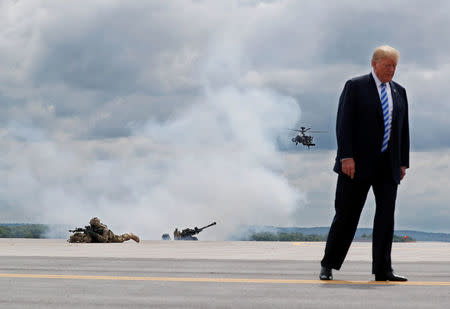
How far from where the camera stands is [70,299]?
18.0 feet

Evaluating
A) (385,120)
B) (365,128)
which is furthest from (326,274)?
Result: (385,120)

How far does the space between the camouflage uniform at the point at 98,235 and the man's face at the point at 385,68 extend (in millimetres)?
12786

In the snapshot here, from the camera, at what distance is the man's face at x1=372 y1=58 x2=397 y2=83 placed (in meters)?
6.74

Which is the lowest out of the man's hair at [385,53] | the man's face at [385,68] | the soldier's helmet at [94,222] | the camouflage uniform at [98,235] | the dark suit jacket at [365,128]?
the camouflage uniform at [98,235]

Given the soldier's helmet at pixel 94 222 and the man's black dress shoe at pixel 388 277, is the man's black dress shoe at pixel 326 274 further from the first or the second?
the soldier's helmet at pixel 94 222

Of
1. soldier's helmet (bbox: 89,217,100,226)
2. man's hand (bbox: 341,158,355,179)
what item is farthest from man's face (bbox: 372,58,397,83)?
soldier's helmet (bbox: 89,217,100,226)

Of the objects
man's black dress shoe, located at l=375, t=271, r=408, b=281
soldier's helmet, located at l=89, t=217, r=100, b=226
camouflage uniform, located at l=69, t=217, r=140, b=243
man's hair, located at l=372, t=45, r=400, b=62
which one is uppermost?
man's hair, located at l=372, t=45, r=400, b=62

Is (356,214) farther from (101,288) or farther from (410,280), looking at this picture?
(101,288)

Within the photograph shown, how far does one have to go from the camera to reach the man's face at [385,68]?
6.74m

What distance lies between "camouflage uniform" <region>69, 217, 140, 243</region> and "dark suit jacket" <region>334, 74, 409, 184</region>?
41.3ft

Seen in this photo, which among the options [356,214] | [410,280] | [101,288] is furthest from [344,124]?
[101,288]

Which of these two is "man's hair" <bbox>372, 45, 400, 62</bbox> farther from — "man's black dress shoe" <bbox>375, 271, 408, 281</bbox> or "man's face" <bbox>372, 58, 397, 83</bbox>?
"man's black dress shoe" <bbox>375, 271, 408, 281</bbox>

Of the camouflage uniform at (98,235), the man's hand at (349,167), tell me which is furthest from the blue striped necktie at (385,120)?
the camouflage uniform at (98,235)

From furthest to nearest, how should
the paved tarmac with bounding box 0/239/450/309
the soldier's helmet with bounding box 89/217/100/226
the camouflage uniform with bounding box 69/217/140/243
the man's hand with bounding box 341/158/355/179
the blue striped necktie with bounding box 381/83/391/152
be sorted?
1. the soldier's helmet with bounding box 89/217/100/226
2. the camouflage uniform with bounding box 69/217/140/243
3. the blue striped necktie with bounding box 381/83/391/152
4. the man's hand with bounding box 341/158/355/179
5. the paved tarmac with bounding box 0/239/450/309
